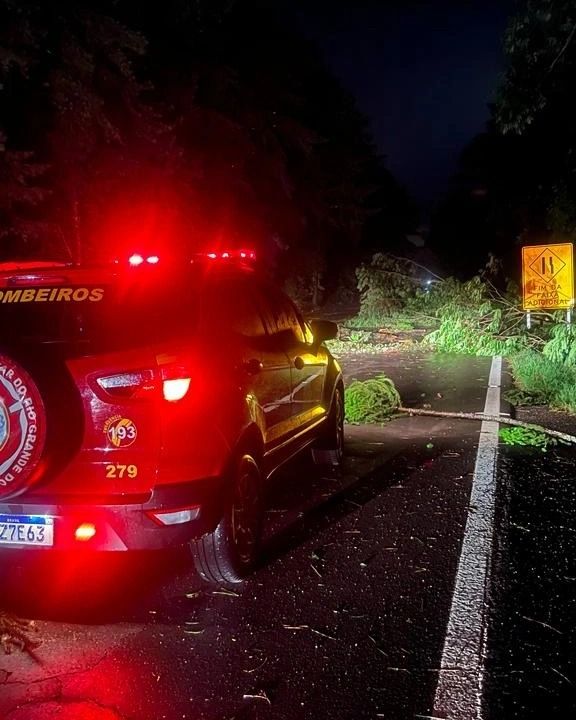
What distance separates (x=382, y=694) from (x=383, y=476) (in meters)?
3.32

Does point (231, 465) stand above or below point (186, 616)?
above

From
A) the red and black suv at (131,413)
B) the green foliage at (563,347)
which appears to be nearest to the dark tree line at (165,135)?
the red and black suv at (131,413)

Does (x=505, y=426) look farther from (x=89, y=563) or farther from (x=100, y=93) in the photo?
(x=100, y=93)

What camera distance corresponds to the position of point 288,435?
4859 millimetres

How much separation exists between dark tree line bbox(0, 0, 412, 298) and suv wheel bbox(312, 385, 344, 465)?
2.32 m

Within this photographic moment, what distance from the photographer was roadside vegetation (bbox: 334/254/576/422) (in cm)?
1035

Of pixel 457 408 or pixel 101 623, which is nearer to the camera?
pixel 101 623

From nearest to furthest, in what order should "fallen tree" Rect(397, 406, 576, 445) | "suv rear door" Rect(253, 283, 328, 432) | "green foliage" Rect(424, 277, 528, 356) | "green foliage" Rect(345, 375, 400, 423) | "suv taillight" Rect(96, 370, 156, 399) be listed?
1. "suv taillight" Rect(96, 370, 156, 399)
2. "suv rear door" Rect(253, 283, 328, 432)
3. "fallen tree" Rect(397, 406, 576, 445)
4. "green foliage" Rect(345, 375, 400, 423)
5. "green foliage" Rect(424, 277, 528, 356)

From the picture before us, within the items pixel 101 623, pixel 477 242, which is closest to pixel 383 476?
pixel 101 623

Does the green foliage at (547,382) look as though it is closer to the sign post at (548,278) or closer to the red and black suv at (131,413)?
the sign post at (548,278)

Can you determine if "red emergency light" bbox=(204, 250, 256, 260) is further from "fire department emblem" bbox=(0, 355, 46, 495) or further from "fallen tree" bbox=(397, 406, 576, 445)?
"fallen tree" bbox=(397, 406, 576, 445)

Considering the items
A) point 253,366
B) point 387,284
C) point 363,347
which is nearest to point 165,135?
point 363,347

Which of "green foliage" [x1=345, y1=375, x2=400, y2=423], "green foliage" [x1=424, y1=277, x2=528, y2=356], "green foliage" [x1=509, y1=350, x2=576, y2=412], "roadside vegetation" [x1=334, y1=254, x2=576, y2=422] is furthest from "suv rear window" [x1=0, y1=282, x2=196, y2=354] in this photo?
"green foliage" [x1=424, y1=277, x2=528, y2=356]

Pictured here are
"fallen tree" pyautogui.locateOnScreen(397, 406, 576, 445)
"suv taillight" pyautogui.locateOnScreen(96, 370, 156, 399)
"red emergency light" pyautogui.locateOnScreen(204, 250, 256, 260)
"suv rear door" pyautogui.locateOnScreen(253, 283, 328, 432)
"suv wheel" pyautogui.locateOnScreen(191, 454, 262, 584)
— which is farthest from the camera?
"fallen tree" pyautogui.locateOnScreen(397, 406, 576, 445)
